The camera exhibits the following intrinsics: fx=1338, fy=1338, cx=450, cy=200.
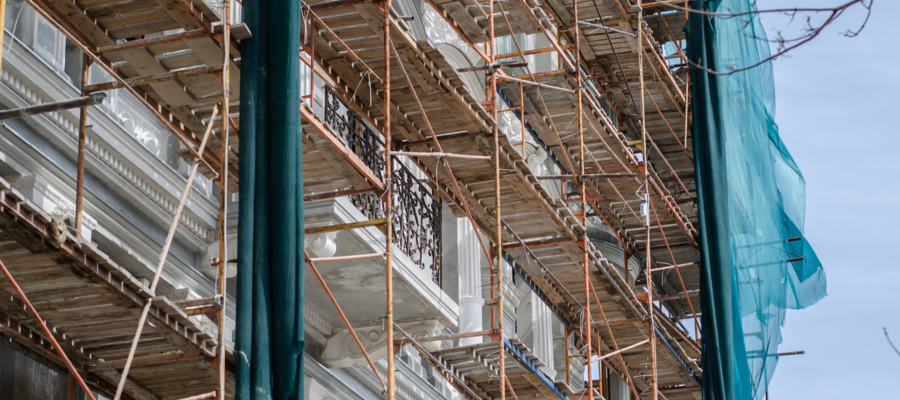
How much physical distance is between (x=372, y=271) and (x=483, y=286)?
7.09m

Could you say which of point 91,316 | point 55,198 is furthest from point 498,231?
point 91,316

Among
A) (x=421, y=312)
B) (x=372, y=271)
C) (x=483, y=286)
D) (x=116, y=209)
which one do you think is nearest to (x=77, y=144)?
(x=116, y=209)

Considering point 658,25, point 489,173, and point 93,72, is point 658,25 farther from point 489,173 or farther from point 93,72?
point 93,72

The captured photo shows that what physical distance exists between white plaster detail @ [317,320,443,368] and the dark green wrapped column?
453cm

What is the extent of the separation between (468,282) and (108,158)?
8.38m

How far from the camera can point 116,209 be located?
11.0 metres

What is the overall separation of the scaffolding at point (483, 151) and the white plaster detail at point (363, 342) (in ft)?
0.86

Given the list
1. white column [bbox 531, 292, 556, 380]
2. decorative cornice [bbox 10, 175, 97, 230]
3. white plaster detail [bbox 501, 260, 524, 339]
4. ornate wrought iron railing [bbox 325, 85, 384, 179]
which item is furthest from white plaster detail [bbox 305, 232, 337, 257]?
white column [bbox 531, 292, 556, 380]

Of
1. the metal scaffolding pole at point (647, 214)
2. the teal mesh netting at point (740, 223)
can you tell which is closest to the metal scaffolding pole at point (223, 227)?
the metal scaffolding pole at point (647, 214)

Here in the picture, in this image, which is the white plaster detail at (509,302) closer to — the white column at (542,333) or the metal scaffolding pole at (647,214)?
the white column at (542,333)

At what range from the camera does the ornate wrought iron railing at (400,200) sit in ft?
46.9

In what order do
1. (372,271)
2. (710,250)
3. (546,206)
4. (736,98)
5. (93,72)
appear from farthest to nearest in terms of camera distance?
(736,98) < (710,250) < (546,206) < (372,271) < (93,72)

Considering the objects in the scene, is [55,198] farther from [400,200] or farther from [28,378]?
[400,200]

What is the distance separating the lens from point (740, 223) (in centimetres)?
1992
